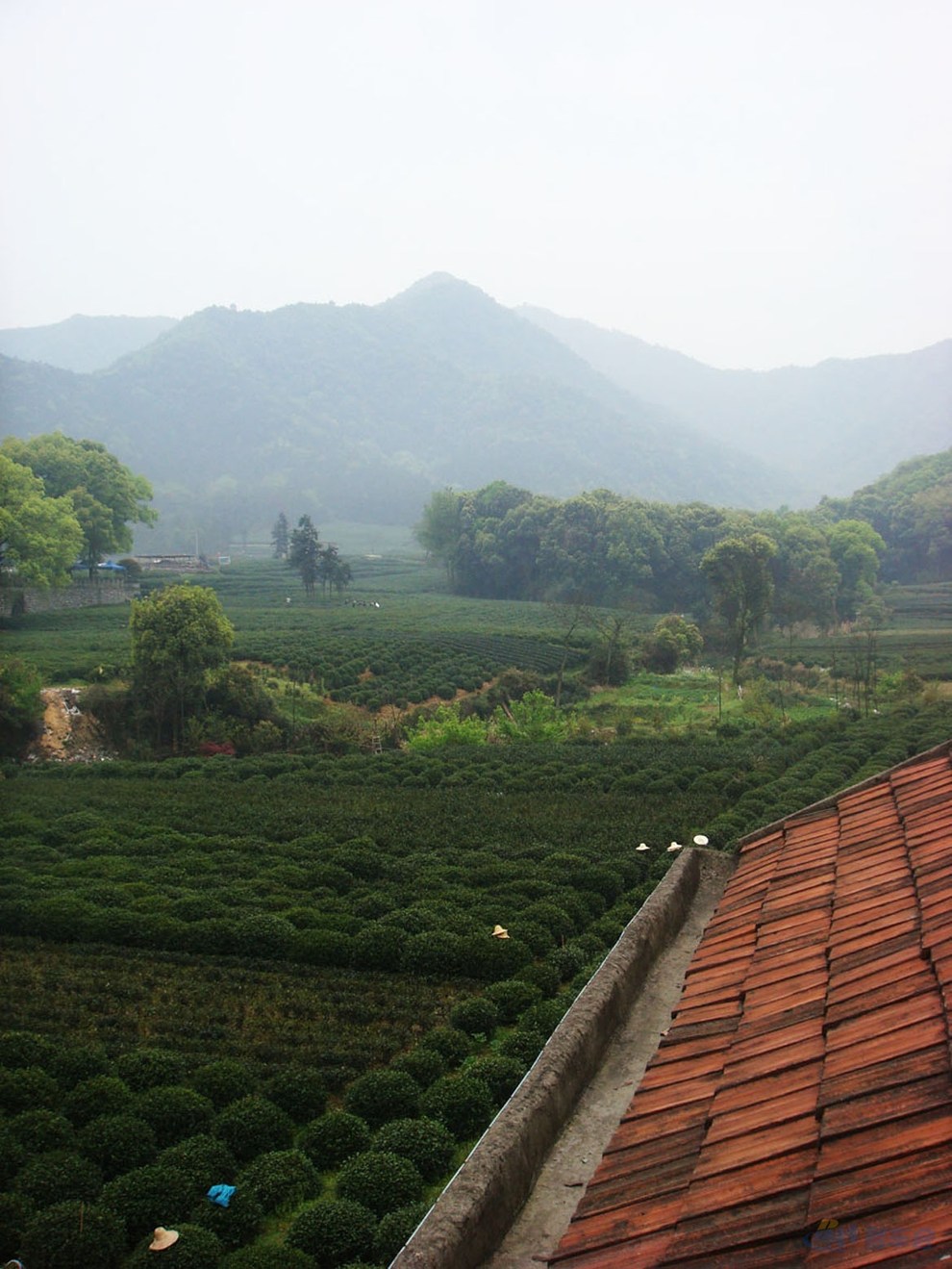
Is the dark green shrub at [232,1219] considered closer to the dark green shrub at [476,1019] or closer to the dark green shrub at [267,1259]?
the dark green shrub at [267,1259]

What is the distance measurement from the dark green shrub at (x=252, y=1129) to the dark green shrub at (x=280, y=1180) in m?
0.33

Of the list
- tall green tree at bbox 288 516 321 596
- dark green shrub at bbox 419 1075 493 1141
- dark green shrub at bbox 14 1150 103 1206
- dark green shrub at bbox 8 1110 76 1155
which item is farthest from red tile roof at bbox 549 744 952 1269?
tall green tree at bbox 288 516 321 596

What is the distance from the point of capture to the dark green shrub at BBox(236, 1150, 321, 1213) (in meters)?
7.98

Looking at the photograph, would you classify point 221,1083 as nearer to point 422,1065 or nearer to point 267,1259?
point 422,1065

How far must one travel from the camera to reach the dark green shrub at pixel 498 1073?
9.36 meters

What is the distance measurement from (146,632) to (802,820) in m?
31.5

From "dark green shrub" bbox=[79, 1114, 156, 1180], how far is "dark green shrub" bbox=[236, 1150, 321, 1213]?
894 mm

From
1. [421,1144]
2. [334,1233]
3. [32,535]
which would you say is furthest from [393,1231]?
[32,535]

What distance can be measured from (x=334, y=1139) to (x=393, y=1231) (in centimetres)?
170

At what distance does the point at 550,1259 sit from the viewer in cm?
358

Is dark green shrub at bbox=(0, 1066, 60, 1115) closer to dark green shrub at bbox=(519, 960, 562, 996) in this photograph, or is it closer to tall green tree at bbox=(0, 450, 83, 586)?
dark green shrub at bbox=(519, 960, 562, 996)

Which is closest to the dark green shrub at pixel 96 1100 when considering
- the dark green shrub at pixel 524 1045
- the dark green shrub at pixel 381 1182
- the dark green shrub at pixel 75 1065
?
the dark green shrub at pixel 75 1065

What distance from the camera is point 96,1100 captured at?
9.33 meters

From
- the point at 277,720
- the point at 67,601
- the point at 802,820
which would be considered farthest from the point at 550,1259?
the point at 67,601
